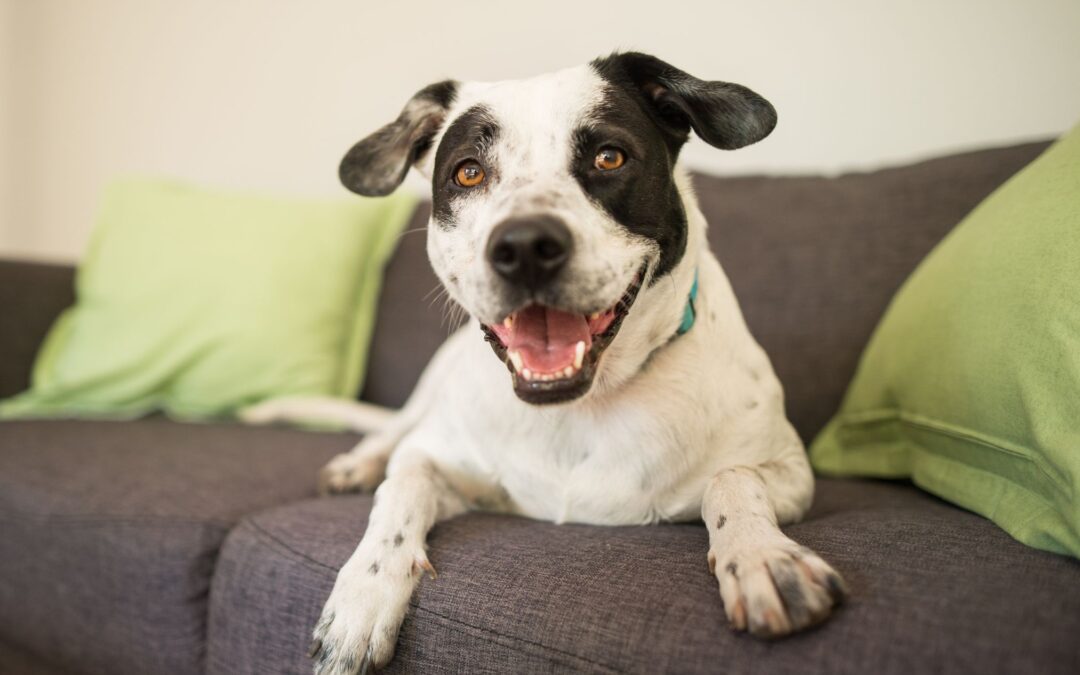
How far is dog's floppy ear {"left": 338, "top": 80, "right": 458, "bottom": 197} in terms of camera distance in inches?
62.6

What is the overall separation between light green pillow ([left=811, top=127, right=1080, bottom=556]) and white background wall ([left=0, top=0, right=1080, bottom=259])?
909mm

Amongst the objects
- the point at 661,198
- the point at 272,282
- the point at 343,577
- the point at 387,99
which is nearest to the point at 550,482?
the point at 343,577

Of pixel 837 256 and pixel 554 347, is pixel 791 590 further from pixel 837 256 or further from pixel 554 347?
pixel 837 256

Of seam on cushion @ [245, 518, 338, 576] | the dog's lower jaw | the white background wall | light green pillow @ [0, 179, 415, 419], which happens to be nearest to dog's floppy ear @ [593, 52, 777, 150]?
the dog's lower jaw

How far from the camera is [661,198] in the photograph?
1343 millimetres

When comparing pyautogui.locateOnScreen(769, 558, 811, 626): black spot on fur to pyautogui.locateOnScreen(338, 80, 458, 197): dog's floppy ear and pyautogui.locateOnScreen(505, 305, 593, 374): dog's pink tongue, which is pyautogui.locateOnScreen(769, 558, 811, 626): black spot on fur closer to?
pyautogui.locateOnScreen(505, 305, 593, 374): dog's pink tongue

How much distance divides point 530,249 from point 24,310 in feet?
8.10

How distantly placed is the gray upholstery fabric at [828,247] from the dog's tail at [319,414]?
1.24 m

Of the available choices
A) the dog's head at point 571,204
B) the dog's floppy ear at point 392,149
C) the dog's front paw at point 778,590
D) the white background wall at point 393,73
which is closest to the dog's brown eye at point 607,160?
the dog's head at point 571,204

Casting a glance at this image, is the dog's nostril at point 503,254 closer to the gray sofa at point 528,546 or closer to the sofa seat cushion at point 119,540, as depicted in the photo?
the gray sofa at point 528,546

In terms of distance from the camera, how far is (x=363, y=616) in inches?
42.2

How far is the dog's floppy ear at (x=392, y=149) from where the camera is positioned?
159cm

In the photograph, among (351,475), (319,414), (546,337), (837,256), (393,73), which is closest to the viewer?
(546,337)

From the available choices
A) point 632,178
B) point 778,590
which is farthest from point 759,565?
point 632,178
